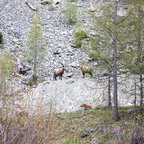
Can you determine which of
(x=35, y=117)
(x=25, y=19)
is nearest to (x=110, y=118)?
(x=35, y=117)

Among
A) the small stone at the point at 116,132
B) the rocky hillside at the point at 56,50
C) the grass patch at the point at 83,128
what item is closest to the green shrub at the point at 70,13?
the rocky hillside at the point at 56,50

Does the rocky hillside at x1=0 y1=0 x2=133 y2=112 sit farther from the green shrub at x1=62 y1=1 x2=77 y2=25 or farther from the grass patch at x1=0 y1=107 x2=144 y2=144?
the grass patch at x1=0 y1=107 x2=144 y2=144

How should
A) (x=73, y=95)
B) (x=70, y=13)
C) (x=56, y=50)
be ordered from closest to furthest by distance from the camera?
(x=73, y=95), (x=56, y=50), (x=70, y=13)

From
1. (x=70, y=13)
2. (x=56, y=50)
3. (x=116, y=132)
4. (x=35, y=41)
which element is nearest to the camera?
(x=116, y=132)

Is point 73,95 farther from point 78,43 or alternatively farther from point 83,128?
point 78,43

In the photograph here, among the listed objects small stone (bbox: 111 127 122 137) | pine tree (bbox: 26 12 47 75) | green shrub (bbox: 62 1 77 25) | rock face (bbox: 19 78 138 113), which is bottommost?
small stone (bbox: 111 127 122 137)

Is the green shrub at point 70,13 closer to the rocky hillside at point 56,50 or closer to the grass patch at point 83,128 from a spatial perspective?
the rocky hillside at point 56,50

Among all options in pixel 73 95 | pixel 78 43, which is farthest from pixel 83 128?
pixel 78 43

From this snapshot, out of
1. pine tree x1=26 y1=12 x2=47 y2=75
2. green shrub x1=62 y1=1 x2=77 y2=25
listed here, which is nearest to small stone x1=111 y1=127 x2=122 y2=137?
pine tree x1=26 y1=12 x2=47 y2=75

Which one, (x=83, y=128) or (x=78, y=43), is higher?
(x=78, y=43)

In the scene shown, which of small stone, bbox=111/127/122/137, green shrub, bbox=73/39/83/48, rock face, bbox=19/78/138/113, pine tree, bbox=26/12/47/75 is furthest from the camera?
green shrub, bbox=73/39/83/48

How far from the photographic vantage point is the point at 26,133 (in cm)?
376

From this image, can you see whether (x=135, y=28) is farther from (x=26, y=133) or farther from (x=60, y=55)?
(x=60, y=55)

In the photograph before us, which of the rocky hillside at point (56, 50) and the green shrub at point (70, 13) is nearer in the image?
the rocky hillside at point (56, 50)
